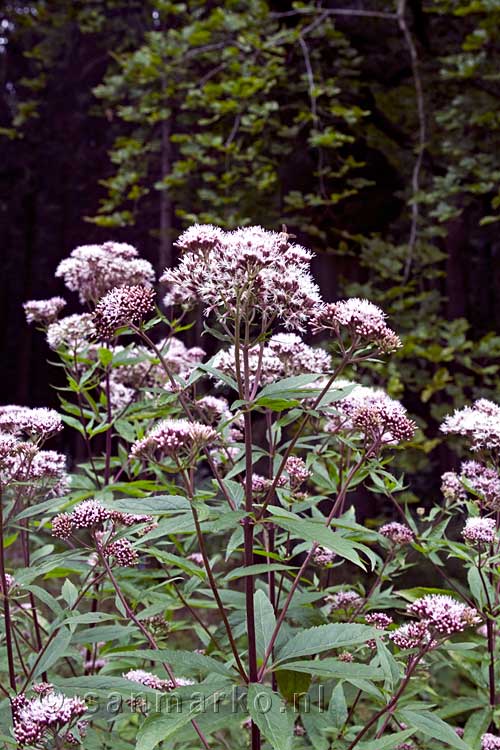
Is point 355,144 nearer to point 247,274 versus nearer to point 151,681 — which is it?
point 247,274

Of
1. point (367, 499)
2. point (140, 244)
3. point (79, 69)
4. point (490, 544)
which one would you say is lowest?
point (367, 499)

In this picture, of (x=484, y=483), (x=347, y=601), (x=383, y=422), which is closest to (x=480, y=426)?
(x=484, y=483)

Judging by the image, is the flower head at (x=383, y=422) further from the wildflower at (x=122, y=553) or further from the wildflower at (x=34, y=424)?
the wildflower at (x=34, y=424)

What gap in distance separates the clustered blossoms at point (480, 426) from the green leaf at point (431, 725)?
0.77m

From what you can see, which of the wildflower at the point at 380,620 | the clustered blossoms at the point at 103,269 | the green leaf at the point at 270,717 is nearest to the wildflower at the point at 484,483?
the wildflower at the point at 380,620

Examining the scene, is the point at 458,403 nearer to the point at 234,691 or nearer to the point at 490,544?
the point at 490,544

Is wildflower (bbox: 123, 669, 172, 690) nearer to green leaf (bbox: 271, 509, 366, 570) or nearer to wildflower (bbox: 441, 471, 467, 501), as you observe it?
green leaf (bbox: 271, 509, 366, 570)

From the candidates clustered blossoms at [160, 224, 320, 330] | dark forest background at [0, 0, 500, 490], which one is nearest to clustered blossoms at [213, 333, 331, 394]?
clustered blossoms at [160, 224, 320, 330]

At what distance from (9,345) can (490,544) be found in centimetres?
1050

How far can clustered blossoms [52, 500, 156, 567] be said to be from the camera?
4.93ft

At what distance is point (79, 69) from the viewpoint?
9.27 metres

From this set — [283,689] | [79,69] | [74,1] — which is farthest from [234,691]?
[79,69]

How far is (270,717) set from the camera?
1.15 meters

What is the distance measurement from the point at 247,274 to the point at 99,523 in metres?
0.68
